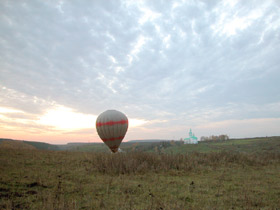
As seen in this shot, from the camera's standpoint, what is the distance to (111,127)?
862 inches

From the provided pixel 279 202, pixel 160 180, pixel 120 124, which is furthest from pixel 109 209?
pixel 120 124

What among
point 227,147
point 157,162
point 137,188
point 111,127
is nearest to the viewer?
point 137,188

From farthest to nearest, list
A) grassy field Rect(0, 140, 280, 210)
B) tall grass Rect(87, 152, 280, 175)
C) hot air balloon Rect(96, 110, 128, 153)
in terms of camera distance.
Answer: hot air balloon Rect(96, 110, 128, 153), tall grass Rect(87, 152, 280, 175), grassy field Rect(0, 140, 280, 210)

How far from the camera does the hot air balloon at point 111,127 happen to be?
2202 cm

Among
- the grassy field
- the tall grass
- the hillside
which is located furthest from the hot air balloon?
the grassy field

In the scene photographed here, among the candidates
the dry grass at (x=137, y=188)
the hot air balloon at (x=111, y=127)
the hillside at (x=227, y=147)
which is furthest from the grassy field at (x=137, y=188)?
the hot air balloon at (x=111, y=127)

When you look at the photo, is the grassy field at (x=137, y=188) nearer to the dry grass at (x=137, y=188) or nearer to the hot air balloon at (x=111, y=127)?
the dry grass at (x=137, y=188)

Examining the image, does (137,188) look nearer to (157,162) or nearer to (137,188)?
(137,188)

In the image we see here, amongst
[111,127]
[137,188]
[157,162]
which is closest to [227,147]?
[111,127]

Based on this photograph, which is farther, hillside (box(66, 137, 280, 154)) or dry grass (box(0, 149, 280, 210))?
hillside (box(66, 137, 280, 154))

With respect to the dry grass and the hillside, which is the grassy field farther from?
the hillside

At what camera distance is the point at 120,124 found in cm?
2248

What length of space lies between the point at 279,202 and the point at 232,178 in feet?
12.4

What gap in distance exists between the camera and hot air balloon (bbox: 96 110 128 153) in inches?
867
